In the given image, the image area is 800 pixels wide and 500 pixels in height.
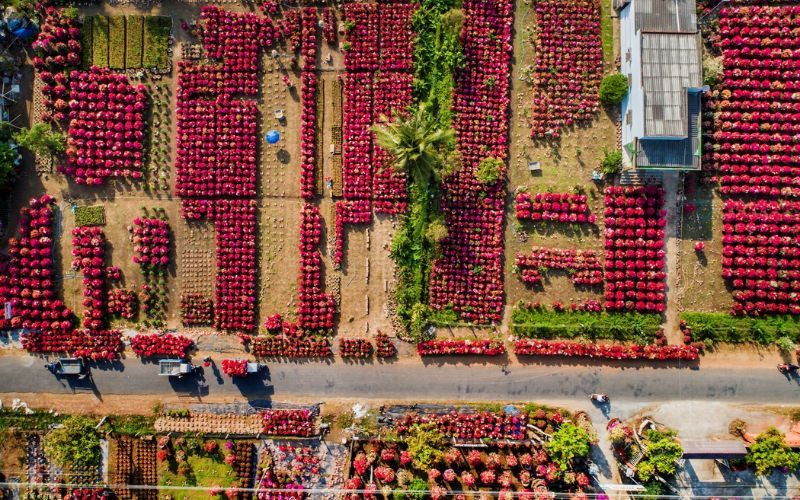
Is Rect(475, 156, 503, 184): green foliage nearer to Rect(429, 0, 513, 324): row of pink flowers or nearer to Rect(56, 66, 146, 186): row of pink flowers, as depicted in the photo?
Rect(429, 0, 513, 324): row of pink flowers

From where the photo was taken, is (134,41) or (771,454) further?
(134,41)

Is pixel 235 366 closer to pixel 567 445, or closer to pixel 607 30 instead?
pixel 567 445

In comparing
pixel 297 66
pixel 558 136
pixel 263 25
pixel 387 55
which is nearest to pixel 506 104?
pixel 558 136

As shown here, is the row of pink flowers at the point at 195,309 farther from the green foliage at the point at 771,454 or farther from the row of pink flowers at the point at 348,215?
the green foliage at the point at 771,454

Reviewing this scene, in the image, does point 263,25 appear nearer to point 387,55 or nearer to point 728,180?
point 387,55

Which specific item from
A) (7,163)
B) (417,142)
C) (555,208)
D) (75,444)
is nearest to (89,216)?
(7,163)

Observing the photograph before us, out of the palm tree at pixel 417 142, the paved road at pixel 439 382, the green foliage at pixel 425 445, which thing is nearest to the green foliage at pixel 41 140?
the paved road at pixel 439 382

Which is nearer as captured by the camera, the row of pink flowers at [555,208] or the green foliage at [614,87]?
the green foliage at [614,87]
